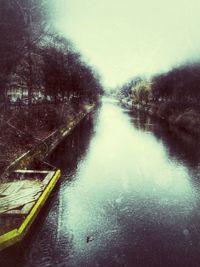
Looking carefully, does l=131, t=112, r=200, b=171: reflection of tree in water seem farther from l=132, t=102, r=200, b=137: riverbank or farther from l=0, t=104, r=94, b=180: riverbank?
l=0, t=104, r=94, b=180: riverbank

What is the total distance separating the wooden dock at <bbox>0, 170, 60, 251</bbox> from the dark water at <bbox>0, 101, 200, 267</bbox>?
0.50 metres

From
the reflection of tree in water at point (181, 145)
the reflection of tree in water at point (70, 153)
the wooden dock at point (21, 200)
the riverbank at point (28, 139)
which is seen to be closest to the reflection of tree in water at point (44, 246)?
the wooden dock at point (21, 200)

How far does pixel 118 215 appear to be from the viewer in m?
13.8

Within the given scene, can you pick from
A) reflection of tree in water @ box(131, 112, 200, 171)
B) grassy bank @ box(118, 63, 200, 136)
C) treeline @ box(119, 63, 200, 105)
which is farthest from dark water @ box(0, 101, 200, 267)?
treeline @ box(119, 63, 200, 105)

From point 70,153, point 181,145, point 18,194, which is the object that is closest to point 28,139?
point 70,153

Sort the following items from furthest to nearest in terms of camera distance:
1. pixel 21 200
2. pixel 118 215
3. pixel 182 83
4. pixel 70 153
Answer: pixel 182 83, pixel 70 153, pixel 118 215, pixel 21 200

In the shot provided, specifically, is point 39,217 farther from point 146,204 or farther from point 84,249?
point 146,204

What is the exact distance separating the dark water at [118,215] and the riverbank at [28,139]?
64.9 inches

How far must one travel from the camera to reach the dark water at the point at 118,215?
10.5 meters

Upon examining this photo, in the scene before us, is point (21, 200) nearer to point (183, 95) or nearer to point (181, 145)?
point (181, 145)

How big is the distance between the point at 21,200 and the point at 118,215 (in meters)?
4.32

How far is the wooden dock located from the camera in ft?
35.2

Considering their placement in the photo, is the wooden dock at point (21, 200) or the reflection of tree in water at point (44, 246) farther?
the wooden dock at point (21, 200)

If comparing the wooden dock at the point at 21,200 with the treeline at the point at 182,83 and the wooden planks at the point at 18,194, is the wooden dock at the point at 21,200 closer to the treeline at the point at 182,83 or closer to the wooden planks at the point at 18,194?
the wooden planks at the point at 18,194
